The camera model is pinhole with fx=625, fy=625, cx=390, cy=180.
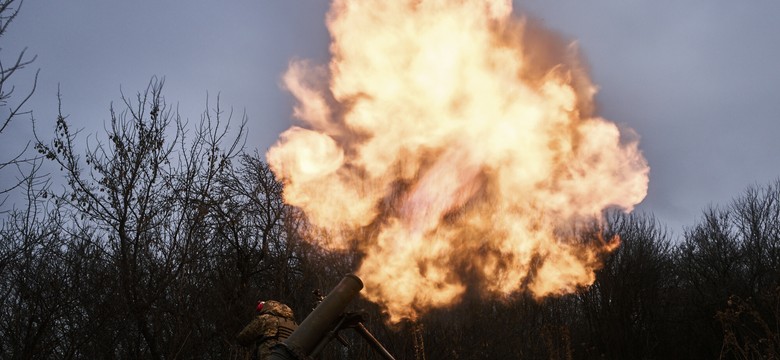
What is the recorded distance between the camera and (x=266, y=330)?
7102 millimetres

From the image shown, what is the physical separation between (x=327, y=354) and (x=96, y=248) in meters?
4.91

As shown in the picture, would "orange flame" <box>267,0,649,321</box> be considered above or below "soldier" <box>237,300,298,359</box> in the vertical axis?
above

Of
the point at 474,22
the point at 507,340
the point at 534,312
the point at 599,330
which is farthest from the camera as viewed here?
the point at 599,330

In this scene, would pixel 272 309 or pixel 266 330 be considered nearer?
pixel 266 330

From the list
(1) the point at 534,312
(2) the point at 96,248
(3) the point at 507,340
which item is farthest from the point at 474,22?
(1) the point at 534,312

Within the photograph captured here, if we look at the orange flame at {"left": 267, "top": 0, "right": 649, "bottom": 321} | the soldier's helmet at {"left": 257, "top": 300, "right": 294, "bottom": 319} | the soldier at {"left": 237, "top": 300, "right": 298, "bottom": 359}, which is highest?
the orange flame at {"left": 267, "top": 0, "right": 649, "bottom": 321}

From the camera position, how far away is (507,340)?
19.8 metres

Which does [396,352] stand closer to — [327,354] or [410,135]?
[327,354]

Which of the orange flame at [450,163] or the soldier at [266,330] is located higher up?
the orange flame at [450,163]

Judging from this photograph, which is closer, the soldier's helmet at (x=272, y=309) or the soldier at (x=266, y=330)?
the soldier at (x=266, y=330)

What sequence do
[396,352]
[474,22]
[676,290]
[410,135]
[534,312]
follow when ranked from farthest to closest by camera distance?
[676,290], [534,312], [396,352], [410,135], [474,22]

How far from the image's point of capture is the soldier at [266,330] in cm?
704

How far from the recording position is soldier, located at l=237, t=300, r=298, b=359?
277 inches

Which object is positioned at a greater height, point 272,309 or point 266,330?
point 272,309
